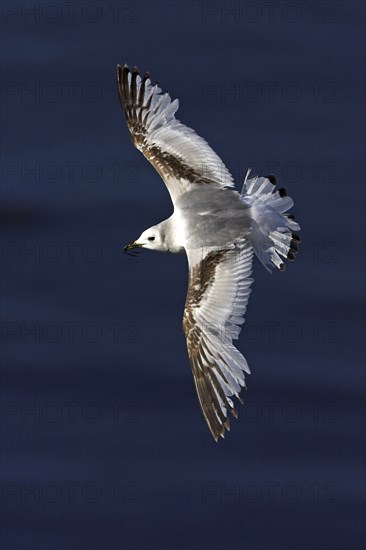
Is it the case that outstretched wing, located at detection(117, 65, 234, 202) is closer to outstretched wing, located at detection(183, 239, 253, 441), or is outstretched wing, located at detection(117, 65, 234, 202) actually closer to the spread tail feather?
the spread tail feather

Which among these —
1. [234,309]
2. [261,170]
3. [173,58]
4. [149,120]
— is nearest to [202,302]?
[234,309]

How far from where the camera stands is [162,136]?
1581cm

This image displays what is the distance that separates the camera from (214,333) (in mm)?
14203

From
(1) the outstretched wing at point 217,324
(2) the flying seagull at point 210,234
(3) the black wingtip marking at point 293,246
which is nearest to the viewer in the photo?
(1) the outstretched wing at point 217,324

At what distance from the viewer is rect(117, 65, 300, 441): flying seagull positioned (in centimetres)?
1402

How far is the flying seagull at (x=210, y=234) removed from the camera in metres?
14.0

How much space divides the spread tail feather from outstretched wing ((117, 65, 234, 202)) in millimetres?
395

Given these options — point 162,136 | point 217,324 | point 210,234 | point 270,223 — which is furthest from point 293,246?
point 162,136

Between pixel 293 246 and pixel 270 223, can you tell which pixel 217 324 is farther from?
pixel 293 246

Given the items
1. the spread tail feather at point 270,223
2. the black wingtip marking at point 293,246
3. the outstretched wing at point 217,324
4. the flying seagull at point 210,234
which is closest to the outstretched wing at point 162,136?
the flying seagull at point 210,234

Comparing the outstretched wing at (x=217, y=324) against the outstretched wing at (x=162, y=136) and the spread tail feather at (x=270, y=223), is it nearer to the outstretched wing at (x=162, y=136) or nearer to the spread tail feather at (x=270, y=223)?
the spread tail feather at (x=270, y=223)

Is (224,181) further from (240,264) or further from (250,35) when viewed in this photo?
(250,35)

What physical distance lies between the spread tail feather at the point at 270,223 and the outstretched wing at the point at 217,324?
17cm

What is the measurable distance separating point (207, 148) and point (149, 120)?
1.84 ft
